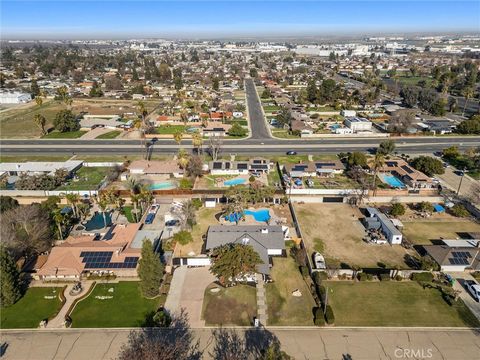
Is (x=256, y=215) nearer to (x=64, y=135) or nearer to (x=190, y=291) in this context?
(x=190, y=291)

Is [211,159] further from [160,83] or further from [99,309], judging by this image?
[160,83]

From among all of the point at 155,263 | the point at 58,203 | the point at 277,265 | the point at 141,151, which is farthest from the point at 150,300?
the point at 141,151

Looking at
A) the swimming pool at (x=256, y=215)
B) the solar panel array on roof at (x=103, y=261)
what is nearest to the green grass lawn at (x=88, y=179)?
the solar panel array on roof at (x=103, y=261)

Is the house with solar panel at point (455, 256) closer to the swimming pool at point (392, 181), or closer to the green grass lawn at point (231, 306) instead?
the swimming pool at point (392, 181)

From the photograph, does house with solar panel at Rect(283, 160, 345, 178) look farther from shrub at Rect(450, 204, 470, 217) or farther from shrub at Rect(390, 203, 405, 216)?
shrub at Rect(450, 204, 470, 217)

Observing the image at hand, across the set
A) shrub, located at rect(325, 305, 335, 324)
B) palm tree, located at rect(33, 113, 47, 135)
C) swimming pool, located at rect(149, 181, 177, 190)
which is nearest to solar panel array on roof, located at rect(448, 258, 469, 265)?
shrub, located at rect(325, 305, 335, 324)
